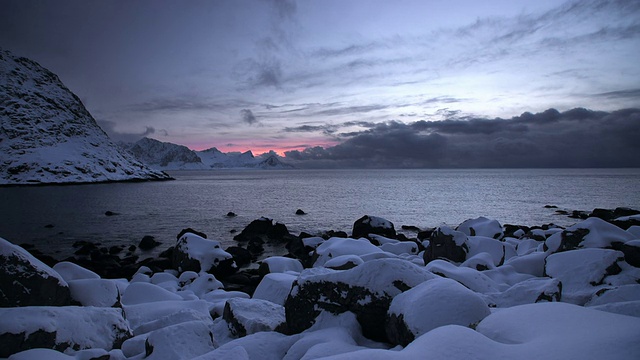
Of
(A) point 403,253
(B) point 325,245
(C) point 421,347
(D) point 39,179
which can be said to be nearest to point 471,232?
(A) point 403,253

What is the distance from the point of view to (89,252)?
2277cm

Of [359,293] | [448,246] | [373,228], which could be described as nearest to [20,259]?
[359,293]

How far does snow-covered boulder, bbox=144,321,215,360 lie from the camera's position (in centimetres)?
560

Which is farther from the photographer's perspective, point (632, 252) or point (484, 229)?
point (484, 229)

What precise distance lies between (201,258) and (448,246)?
11.4 metres

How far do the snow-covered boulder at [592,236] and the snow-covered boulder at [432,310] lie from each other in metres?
8.13

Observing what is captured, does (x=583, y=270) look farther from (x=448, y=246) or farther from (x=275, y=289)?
(x=275, y=289)

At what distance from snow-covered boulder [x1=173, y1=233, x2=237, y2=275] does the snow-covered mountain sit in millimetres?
110757

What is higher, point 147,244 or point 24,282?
point 24,282

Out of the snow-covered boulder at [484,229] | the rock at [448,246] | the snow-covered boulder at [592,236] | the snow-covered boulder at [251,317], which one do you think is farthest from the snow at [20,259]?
the snow-covered boulder at [484,229]

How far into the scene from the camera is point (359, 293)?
596 centimetres

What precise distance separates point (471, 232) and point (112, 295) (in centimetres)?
1807

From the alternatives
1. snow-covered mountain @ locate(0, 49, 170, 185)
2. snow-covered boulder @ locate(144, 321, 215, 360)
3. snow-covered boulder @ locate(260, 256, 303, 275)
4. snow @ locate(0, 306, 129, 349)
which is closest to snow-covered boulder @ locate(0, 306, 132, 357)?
snow @ locate(0, 306, 129, 349)

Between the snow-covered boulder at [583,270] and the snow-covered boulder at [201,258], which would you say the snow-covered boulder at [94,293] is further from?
the snow-covered boulder at [583,270]
